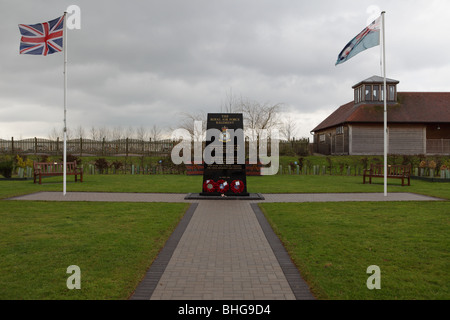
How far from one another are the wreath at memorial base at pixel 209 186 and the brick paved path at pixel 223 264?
3188 millimetres

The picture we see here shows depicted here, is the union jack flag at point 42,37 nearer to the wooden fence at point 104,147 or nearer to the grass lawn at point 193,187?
the grass lawn at point 193,187

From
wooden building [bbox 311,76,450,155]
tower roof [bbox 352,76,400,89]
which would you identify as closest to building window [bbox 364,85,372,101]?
wooden building [bbox 311,76,450,155]

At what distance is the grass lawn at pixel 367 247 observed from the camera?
13.4 feet

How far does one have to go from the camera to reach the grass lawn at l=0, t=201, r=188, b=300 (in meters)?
4.04

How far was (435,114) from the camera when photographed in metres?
35.6

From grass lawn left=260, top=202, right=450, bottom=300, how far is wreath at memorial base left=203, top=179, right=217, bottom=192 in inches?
121

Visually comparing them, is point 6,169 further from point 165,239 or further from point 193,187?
point 165,239

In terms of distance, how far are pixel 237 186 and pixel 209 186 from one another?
104cm

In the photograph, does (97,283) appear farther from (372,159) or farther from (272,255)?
(372,159)

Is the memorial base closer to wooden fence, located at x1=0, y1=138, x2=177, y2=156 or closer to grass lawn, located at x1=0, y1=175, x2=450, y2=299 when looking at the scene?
grass lawn, located at x1=0, y1=175, x2=450, y2=299

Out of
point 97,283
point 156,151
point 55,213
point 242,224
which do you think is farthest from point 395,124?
→ point 97,283

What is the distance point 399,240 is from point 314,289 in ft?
10.2

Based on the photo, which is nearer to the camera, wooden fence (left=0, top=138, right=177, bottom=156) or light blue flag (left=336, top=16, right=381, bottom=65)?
light blue flag (left=336, top=16, right=381, bottom=65)

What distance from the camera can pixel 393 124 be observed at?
114 feet
